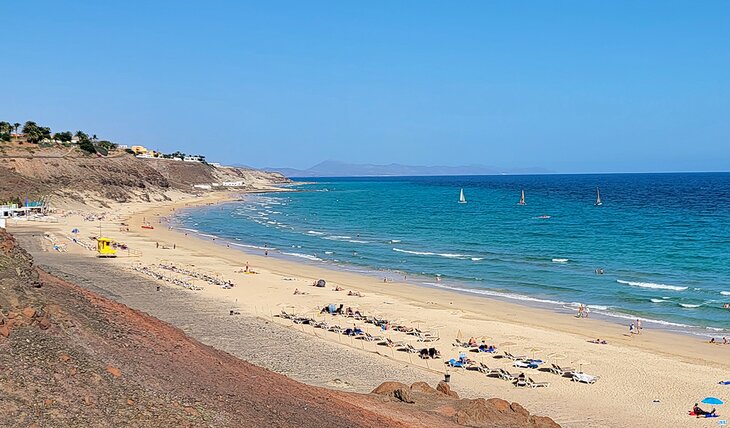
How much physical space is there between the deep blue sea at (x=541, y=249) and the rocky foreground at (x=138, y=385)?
792 inches

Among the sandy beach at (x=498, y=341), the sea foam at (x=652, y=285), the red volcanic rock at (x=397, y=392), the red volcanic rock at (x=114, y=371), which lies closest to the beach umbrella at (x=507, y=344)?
the sandy beach at (x=498, y=341)

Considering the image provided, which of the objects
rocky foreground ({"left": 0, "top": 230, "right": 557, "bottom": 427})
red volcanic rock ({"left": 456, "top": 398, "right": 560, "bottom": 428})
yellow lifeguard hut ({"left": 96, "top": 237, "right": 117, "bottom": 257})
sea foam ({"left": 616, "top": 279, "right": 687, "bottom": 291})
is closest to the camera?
rocky foreground ({"left": 0, "top": 230, "right": 557, "bottom": 427})

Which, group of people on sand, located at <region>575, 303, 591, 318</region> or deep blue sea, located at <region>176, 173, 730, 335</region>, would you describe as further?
deep blue sea, located at <region>176, 173, 730, 335</region>

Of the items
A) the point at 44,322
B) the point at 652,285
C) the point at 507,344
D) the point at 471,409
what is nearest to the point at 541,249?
the point at 652,285

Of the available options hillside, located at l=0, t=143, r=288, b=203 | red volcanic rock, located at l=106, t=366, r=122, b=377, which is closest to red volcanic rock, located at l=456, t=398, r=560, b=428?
red volcanic rock, located at l=106, t=366, r=122, b=377

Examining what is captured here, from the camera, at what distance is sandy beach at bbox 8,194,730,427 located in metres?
20.7

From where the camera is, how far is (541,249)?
191ft

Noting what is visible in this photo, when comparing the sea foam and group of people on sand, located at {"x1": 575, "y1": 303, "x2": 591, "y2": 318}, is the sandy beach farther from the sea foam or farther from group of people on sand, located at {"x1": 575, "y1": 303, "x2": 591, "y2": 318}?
the sea foam

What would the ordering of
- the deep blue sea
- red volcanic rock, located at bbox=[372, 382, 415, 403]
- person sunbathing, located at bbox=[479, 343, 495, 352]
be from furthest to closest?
the deep blue sea < person sunbathing, located at bbox=[479, 343, 495, 352] < red volcanic rock, located at bbox=[372, 382, 415, 403]

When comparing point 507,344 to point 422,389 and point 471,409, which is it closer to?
point 422,389

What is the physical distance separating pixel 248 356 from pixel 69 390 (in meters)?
12.0

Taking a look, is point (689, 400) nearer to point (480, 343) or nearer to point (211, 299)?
point (480, 343)

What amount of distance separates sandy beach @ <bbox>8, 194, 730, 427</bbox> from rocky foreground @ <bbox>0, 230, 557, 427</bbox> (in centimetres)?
433

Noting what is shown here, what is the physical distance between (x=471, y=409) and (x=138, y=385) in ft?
27.3
